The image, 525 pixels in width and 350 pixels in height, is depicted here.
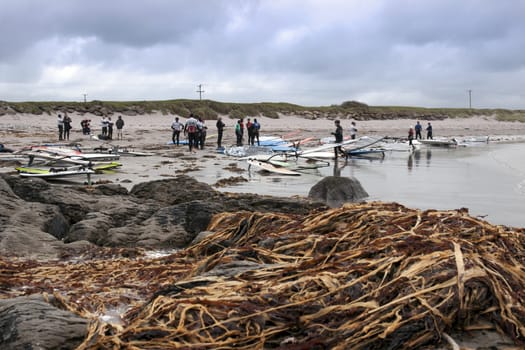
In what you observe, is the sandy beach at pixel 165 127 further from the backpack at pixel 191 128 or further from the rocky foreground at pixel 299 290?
the rocky foreground at pixel 299 290

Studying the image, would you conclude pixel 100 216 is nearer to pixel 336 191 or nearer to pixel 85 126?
pixel 336 191

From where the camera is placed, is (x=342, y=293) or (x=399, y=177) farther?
(x=399, y=177)

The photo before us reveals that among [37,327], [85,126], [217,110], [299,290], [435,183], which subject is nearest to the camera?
[37,327]

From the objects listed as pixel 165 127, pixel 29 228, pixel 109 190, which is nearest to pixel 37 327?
pixel 29 228

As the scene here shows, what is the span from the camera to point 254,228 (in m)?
6.24

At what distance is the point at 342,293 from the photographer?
12.2ft

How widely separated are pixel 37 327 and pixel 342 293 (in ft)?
6.54

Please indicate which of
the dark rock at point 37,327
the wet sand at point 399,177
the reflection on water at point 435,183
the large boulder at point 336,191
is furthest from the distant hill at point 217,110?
the dark rock at point 37,327

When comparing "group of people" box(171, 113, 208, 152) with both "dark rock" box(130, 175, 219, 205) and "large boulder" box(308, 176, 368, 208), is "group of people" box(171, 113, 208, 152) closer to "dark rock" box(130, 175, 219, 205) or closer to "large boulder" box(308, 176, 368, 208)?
"dark rock" box(130, 175, 219, 205)

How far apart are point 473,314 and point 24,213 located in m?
6.61

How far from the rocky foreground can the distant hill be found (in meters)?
48.6

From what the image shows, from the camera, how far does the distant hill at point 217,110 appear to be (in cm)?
5302

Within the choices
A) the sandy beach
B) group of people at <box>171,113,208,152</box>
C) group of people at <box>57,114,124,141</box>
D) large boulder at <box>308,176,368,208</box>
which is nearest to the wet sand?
group of people at <box>171,113,208,152</box>

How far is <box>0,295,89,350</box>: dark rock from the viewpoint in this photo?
3.50 meters
